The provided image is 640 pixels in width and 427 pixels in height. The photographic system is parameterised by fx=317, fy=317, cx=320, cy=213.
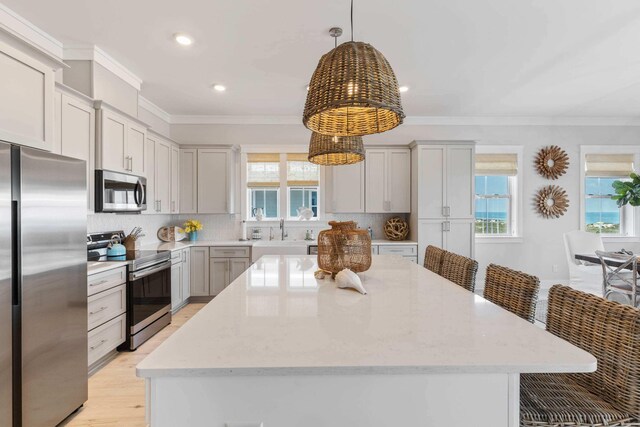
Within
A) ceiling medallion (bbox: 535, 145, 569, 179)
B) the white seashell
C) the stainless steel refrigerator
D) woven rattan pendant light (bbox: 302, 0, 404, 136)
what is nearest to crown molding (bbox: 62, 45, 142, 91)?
the stainless steel refrigerator

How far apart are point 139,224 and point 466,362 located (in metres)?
4.26

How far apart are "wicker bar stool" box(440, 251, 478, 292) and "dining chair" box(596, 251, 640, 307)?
6.67 ft

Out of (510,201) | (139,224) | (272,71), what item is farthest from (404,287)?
(510,201)

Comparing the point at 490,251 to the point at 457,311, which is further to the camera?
the point at 490,251

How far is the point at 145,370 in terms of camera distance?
0.79 meters

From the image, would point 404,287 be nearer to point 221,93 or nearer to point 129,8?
point 129,8

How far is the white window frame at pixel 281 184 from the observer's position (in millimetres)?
4836

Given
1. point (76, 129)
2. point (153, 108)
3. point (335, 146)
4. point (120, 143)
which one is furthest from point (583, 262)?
point (153, 108)

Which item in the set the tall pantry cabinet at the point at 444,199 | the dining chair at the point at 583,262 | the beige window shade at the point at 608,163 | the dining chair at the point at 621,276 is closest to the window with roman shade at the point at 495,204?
the tall pantry cabinet at the point at 444,199

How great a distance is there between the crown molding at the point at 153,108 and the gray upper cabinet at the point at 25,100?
233 centimetres

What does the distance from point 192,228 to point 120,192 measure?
170 centimetres

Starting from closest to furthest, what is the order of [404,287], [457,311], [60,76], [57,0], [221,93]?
[457,311] → [404,287] → [57,0] → [60,76] → [221,93]

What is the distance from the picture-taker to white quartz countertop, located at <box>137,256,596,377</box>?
828 millimetres

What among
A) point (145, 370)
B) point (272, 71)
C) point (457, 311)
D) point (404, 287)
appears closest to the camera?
point (145, 370)
